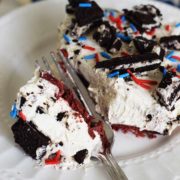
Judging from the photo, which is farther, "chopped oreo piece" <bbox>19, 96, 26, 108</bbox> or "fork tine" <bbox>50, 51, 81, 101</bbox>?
"fork tine" <bbox>50, 51, 81, 101</bbox>

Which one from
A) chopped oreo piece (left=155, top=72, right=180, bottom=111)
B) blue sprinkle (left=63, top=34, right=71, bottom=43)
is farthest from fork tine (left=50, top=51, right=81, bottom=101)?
chopped oreo piece (left=155, top=72, right=180, bottom=111)

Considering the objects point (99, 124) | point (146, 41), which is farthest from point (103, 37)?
point (99, 124)


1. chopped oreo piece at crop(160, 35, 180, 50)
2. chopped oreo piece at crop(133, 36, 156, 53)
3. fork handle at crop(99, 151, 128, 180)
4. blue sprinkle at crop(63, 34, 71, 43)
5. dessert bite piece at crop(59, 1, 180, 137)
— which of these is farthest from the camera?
blue sprinkle at crop(63, 34, 71, 43)

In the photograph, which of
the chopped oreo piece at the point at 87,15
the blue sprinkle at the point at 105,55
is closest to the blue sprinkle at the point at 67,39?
the chopped oreo piece at the point at 87,15

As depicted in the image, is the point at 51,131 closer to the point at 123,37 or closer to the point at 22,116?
the point at 22,116

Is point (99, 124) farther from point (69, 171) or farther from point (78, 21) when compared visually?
point (78, 21)

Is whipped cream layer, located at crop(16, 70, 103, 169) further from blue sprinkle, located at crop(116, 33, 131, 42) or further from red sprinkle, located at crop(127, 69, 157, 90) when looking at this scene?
blue sprinkle, located at crop(116, 33, 131, 42)

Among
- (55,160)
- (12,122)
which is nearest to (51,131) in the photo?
(55,160)
